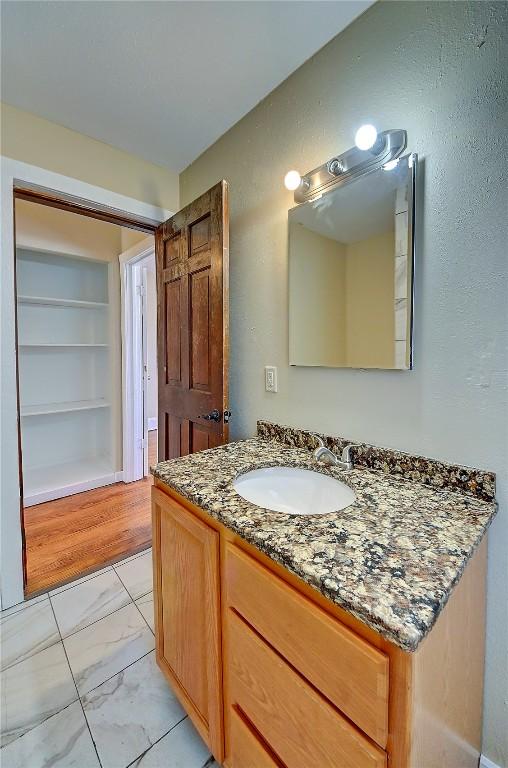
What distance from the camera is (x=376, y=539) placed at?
2.35 ft

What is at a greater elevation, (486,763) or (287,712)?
(287,712)

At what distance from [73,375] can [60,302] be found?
2.34 feet

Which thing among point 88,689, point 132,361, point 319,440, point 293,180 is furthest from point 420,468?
point 132,361

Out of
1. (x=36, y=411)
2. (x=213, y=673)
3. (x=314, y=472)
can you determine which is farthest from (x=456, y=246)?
(x=36, y=411)

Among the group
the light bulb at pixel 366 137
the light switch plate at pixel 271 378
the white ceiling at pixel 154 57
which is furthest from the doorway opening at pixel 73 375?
the light bulb at pixel 366 137

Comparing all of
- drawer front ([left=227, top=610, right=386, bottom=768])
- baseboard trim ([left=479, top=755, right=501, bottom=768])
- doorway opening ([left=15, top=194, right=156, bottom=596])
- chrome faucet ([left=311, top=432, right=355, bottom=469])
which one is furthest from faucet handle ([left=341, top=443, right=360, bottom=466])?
doorway opening ([left=15, top=194, right=156, bottom=596])

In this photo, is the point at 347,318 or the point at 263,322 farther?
the point at 263,322

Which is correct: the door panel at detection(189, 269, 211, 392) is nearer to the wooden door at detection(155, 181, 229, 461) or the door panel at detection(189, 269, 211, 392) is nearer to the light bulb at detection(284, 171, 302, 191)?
the wooden door at detection(155, 181, 229, 461)

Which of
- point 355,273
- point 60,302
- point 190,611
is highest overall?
point 60,302

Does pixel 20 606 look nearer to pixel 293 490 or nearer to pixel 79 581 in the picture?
pixel 79 581

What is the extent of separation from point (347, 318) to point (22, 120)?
1.83 m

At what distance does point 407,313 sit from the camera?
1.06 metres

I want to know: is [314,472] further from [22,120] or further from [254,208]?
[22,120]

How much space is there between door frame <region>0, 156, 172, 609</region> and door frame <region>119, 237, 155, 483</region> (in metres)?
1.23
